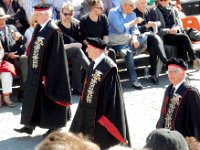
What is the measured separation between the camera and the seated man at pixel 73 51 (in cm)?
954

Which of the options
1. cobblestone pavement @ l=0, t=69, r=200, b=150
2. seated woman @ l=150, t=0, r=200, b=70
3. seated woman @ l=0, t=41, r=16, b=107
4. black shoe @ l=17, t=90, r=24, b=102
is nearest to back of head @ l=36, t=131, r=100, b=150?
cobblestone pavement @ l=0, t=69, r=200, b=150

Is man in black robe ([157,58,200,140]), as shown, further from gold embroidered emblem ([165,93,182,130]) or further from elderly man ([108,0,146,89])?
elderly man ([108,0,146,89])

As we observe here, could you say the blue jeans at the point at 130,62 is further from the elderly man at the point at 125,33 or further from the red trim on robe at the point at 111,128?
the red trim on robe at the point at 111,128

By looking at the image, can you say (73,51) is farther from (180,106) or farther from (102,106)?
(180,106)

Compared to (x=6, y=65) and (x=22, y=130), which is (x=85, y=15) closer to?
(x=6, y=65)

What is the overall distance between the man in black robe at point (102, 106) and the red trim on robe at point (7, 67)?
2642 millimetres

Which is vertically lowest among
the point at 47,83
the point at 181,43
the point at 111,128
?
the point at 111,128

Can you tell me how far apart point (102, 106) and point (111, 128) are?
0.95 feet

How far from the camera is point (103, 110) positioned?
21.0 feet

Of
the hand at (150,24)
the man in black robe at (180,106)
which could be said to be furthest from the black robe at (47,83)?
the hand at (150,24)

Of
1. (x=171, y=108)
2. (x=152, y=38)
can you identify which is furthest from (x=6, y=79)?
(x=171, y=108)

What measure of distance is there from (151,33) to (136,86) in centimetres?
128

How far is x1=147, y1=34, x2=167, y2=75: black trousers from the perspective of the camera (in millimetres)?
10633

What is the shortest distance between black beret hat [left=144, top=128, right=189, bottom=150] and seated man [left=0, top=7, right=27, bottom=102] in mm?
5906
